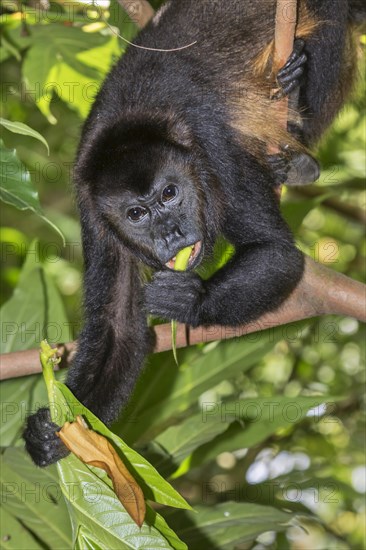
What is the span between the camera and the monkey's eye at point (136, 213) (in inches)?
149

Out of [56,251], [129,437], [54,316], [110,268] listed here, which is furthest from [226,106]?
[56,251]

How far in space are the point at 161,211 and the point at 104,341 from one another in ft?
2.22

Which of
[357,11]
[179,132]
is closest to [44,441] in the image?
[179,132]

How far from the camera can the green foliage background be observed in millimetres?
3623

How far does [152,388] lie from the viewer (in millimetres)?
4207

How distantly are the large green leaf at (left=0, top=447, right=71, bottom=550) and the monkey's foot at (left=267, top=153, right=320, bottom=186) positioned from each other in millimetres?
1807

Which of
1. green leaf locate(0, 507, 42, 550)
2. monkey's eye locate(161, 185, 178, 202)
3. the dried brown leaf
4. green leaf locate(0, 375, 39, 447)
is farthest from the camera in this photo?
green leaf locate(0, 375, 39, 447)

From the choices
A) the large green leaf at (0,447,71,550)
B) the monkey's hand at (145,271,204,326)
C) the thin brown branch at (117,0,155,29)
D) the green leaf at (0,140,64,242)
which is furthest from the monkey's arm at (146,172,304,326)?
the thin brown branch at (117,0,155,29)

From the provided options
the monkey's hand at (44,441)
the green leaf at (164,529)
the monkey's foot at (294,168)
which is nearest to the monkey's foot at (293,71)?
the monkey's foot at (294,168)

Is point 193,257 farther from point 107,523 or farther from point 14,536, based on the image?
point 107,523

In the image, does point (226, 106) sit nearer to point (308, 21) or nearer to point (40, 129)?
point (308, 21)

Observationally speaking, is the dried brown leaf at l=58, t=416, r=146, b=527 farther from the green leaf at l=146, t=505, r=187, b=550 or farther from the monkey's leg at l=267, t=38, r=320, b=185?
the monkey's leg at l=267, t=38, r=320, b=185

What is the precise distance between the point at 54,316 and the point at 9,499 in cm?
104

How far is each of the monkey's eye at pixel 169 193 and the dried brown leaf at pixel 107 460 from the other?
1.58m
